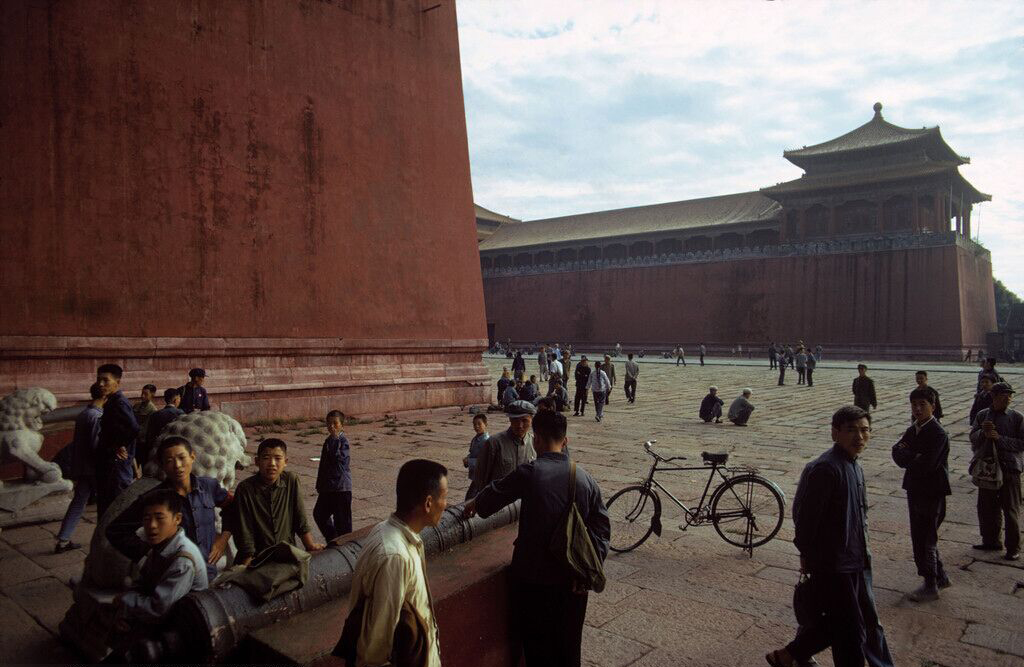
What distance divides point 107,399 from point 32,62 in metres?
5.59

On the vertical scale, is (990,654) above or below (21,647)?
below

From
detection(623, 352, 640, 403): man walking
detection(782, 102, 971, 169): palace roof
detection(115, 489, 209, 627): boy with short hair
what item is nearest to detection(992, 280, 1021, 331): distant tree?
detection(782, 102, 971, 169): palace roof

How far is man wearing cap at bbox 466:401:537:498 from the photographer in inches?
147

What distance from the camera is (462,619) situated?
7.86ft

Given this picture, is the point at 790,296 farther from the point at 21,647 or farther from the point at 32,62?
the point at 21,647

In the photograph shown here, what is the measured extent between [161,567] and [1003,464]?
16.2 feet

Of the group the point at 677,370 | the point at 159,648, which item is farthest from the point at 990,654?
the point at 677,370

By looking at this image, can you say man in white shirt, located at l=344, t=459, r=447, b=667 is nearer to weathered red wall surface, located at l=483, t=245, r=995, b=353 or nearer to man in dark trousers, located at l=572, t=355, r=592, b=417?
man in dark trousers, located at l=572, t=355, r=592, b=417

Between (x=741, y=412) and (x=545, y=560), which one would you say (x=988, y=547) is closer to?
(x=545, y=560)

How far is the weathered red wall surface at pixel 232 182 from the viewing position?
7.64m

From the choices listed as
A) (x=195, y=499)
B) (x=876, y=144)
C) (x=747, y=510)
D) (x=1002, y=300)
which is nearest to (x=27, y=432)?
(x=195, y=499)

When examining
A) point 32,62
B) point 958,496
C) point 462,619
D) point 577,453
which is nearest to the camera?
point 462,619

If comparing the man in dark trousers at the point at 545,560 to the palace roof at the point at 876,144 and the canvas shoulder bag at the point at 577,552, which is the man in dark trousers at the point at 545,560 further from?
the palace roof at the point at 876,144

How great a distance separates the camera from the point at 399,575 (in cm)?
177
